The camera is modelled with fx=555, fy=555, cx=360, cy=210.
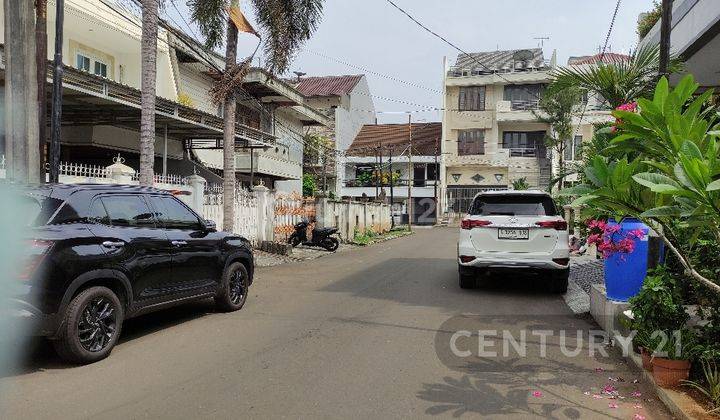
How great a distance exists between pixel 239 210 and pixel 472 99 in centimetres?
3572

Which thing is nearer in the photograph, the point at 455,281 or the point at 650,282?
the point at 650,282

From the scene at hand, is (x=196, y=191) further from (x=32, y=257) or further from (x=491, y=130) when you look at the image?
(x=491, y=130)

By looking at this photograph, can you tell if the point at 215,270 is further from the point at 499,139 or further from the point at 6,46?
the point at 499,139

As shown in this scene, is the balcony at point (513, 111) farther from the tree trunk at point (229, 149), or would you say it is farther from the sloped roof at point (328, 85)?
the tree trunk at point (229, 149)

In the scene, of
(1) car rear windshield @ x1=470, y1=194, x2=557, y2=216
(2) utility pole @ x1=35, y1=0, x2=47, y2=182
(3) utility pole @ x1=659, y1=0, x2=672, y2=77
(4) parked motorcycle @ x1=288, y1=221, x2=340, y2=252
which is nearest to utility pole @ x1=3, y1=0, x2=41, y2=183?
(2) utility pole @ x1=35, y1=0, x2=47, y2=182

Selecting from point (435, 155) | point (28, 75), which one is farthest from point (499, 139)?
point (28, 75)

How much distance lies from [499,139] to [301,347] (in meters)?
43.8

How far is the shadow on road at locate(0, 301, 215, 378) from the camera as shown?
5.24 m

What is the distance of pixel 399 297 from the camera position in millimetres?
9305

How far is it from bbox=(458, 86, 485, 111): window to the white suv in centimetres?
3977

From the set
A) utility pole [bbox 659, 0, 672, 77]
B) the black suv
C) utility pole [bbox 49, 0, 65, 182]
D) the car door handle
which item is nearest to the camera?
the black suv

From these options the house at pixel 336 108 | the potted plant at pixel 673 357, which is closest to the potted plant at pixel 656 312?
the potted plant at pixel 673 357

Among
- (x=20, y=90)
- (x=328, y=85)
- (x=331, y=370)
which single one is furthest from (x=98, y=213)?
(x=328, y=85)

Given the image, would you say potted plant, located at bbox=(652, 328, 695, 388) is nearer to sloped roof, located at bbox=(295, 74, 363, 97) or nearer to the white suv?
the white suv
